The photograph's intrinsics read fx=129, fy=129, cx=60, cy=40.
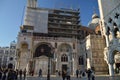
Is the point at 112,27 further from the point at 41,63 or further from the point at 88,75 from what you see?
the point at 41,63

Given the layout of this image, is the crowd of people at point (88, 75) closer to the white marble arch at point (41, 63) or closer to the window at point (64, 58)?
the window at point (64, 58)

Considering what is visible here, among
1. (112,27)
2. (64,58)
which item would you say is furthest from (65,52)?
(112,27)

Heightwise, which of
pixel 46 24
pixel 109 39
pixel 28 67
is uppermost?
pixel 46 24

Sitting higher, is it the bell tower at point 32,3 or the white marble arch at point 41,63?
the bell tower at point 32,3

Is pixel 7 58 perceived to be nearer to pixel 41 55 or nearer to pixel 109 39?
pixel 41 55

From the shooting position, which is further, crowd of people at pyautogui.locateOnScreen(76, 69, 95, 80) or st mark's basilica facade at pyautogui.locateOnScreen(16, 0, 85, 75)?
st mark's basilica facade at pyautogui.locateOnScreen(16, 0, 85, 75)

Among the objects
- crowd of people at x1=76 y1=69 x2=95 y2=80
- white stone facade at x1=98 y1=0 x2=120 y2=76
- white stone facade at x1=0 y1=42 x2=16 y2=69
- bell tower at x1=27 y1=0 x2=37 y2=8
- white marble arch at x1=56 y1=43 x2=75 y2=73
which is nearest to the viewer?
crowd of people at x1=76 y1=69 x2=95 y2=80

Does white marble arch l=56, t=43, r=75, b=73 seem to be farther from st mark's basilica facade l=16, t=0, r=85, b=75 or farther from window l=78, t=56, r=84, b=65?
window l=78, t=56, r=84, b=65

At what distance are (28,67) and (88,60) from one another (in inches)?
594

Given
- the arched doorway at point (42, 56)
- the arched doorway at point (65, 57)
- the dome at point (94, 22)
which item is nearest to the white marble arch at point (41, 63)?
the arched doorway at point (42, 56)

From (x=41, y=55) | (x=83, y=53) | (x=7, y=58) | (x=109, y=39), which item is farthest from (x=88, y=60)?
(x=7, y=58)

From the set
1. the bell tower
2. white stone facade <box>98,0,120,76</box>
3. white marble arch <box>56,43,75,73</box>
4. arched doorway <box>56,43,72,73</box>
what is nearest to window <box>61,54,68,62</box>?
arched doorway <box>56,43,72,73</box>

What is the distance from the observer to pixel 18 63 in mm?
32062

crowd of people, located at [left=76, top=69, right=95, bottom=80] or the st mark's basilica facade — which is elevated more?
the st mark's basilica facade
